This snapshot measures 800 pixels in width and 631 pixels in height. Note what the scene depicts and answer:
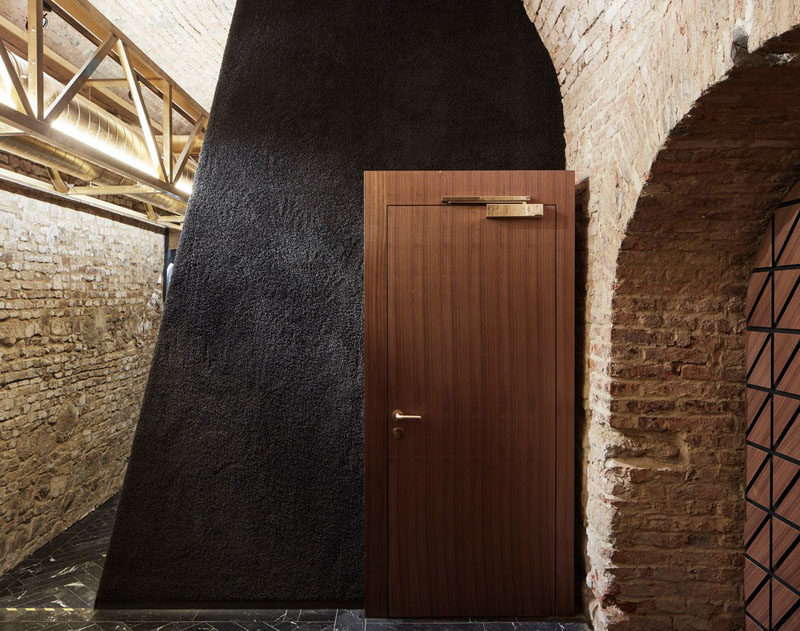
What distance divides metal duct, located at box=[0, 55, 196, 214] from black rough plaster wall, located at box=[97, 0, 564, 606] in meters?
0.98

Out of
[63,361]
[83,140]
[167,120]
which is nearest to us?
[83,140]

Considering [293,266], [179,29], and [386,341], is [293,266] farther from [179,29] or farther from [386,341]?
[179,29]

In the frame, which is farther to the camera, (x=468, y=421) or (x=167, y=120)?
(x=167, y=120)

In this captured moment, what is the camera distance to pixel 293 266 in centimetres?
293

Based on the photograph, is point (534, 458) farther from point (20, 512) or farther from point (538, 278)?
point (20, 512)

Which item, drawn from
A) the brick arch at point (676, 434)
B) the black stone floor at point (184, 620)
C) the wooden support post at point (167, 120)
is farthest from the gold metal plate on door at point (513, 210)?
the wooden support post at point (167, 120)

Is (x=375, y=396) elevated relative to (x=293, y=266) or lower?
lower

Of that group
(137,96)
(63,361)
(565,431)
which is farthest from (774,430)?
(63,361)

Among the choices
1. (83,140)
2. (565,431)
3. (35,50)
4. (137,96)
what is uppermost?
(137,96)

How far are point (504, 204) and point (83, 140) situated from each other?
2491mm

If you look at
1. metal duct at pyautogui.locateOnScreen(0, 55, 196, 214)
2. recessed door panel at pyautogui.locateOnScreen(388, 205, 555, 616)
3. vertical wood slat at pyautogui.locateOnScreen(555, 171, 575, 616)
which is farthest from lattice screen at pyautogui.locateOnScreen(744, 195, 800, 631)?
metal duct at pyautogui.locateOnScreen(0, 55, 196, 214)

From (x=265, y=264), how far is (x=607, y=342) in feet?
5.80

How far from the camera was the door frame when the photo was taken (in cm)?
258

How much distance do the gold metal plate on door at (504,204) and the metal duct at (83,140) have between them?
216cm
